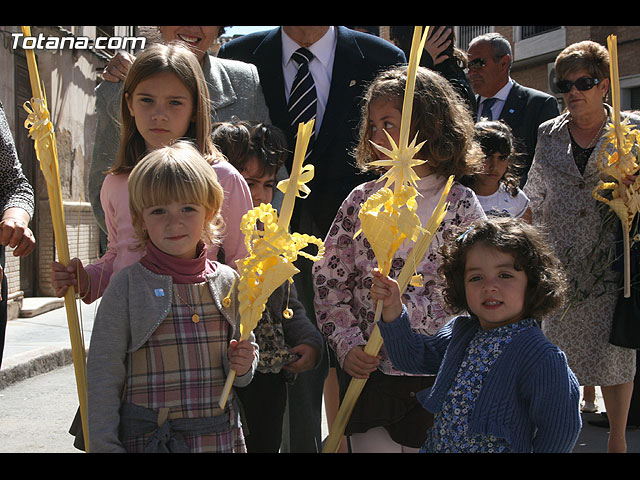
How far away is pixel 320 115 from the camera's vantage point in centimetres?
344

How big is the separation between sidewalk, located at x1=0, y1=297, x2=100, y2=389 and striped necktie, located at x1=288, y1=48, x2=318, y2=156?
2216 millimetres

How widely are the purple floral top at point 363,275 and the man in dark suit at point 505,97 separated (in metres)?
2.14

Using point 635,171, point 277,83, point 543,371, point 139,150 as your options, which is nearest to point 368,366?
point 543,371

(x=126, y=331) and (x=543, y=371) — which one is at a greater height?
(x=126, y=331)

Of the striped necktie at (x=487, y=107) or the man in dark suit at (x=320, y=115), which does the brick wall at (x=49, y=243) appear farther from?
the man in dark suit at (x=320, y=115)

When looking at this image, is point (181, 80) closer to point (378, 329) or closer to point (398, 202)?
point (398, 202)

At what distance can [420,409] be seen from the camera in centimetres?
271

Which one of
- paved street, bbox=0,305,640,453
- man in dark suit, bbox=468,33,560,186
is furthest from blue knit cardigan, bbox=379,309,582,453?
man in dark suit, bbox=468,33,560,186

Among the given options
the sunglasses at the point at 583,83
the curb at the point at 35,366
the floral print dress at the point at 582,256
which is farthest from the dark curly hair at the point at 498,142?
the curb at the point at 35,366

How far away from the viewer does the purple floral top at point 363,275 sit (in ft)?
8.92

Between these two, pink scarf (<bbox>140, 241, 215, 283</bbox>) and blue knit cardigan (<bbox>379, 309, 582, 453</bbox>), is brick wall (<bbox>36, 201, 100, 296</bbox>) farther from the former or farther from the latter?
blue knit cardigan (<bbox>379, 309, 582, 453</bbox>)

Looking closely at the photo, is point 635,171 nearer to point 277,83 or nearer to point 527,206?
point 527,206
